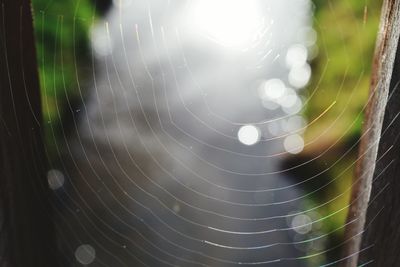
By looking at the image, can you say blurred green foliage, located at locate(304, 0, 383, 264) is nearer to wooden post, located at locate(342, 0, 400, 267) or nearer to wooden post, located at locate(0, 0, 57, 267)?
wooden post, located at locate(342, 0, 400, 267)

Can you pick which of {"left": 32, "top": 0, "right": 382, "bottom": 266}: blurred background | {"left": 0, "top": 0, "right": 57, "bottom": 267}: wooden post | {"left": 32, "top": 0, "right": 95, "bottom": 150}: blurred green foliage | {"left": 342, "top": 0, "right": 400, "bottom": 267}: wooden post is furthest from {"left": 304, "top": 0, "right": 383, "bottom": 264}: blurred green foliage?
{"left": 0, "top": 0, "right": 57, "bottom": 267}: wooden post

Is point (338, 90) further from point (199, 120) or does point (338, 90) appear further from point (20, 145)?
point (20, 145)

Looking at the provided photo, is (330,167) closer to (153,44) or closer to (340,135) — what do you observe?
(340,135)

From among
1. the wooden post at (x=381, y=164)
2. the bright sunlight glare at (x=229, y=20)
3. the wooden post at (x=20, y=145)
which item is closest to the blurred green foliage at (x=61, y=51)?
the bright sunlight glare at (x=229, y=20)

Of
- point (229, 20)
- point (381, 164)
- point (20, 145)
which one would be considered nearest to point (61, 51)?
point (229, 20)

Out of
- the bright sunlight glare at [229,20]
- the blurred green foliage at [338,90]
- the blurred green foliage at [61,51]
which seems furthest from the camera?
the blurred green foliage at [338,90]

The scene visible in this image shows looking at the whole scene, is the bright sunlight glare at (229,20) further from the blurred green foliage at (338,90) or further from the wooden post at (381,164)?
the wooden post at (381,164)
